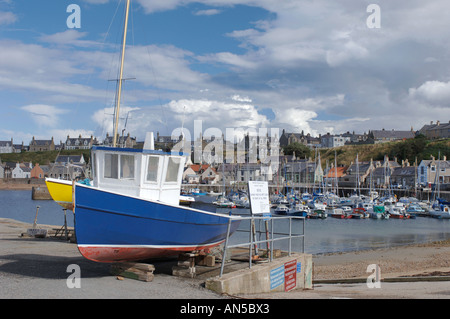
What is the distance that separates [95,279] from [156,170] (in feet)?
12.2

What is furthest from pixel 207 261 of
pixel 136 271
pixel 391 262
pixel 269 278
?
pixel 391 262

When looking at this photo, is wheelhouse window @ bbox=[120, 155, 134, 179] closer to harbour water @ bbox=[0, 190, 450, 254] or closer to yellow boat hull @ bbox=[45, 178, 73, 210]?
yellow boat hull @ bbox=[45, 178, 73, 210]

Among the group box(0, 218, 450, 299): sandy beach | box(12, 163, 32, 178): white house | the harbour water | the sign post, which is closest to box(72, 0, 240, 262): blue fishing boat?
box(0, 218, 450, 299): sandy beach

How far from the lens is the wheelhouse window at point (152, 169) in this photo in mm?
13391

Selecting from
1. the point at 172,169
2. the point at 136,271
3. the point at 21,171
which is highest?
the point at 172,169

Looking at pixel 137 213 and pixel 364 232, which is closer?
pixel 137 213

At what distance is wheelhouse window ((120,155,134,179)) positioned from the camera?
13.3m

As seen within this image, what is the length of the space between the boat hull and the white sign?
5.47 ft

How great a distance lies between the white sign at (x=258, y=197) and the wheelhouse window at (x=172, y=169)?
8.24 ft

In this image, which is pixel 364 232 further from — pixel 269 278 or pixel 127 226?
pixel 127 226

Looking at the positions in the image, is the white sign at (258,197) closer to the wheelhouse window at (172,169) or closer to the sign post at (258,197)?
the sign post at (258,197)

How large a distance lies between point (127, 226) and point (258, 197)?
438 centimetres

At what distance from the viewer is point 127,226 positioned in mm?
11695
